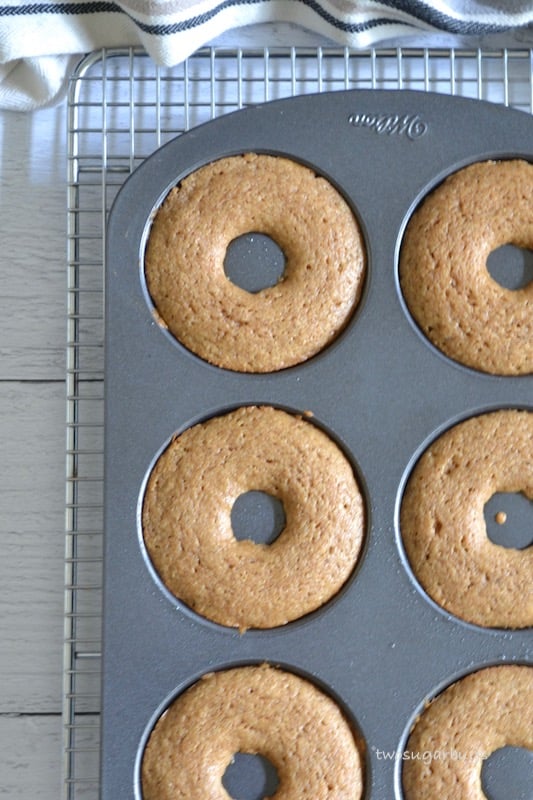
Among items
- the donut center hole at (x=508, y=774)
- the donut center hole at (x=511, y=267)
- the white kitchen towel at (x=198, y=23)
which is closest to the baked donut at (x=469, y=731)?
the donut center hole at (x=508, y=774)

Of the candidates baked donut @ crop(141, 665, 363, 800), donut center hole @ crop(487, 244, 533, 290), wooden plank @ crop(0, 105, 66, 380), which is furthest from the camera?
wooden plank @ crop(0, 105, 66, 380)

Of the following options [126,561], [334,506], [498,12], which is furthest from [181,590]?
[498,12]

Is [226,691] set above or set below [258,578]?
below

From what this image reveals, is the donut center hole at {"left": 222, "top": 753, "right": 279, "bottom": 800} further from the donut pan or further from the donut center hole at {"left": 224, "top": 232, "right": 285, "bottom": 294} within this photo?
the donut center hole at {"left": 224, "top": 232, "right": 285, "bottom": 294}

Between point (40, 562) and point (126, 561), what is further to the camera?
point (40, 562)

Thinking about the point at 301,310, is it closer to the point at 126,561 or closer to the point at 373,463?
the point at 373,463

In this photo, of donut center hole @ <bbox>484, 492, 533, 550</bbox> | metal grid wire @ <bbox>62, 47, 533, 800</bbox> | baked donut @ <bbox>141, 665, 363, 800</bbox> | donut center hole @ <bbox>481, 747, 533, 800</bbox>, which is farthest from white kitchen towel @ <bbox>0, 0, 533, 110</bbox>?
donut center hole @ <bbox>481, 747, 533, 800</bbox>
